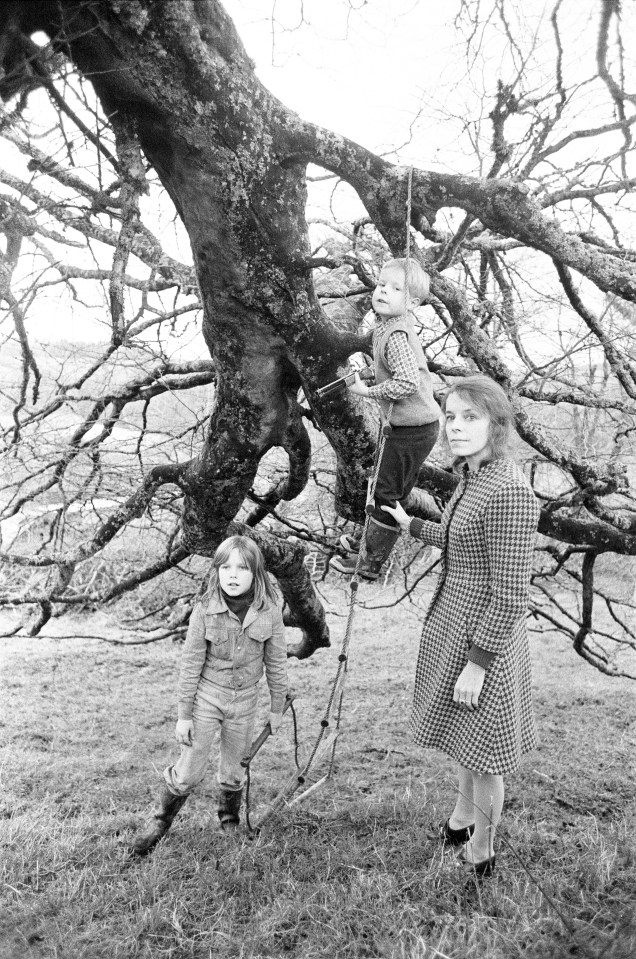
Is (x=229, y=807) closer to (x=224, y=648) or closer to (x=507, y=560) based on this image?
(x=224, y=648)

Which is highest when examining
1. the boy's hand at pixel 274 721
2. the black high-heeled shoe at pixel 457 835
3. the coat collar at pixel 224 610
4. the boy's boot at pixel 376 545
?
the boy's boot at pixel 376 545

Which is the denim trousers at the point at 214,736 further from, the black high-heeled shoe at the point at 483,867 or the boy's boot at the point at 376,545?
the black high-heeled shoe at the point at 483,867

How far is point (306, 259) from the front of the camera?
2.20 m

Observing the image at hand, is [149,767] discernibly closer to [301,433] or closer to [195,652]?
[195,652]

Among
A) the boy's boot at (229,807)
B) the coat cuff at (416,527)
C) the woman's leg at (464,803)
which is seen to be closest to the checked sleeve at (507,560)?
the coat cuff at (416,527)

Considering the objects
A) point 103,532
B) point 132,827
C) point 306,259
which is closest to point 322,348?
point 306,259

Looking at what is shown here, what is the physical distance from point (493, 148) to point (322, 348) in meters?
1.11

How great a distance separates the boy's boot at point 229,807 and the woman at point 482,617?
3.78 feet

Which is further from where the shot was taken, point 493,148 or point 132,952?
point 493,148

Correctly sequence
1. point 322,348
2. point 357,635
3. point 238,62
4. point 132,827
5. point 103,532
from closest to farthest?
point 238,62 → point 322,348 → point 132,827 → point 103,532 → point 357,635

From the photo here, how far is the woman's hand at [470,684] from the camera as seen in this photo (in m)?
2.05

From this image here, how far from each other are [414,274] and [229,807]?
2498 mm

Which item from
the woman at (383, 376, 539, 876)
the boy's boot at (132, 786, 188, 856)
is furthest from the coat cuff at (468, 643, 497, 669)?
the boy's boot at (132, 786, 188, 856)

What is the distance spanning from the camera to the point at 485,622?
2.03 metres
